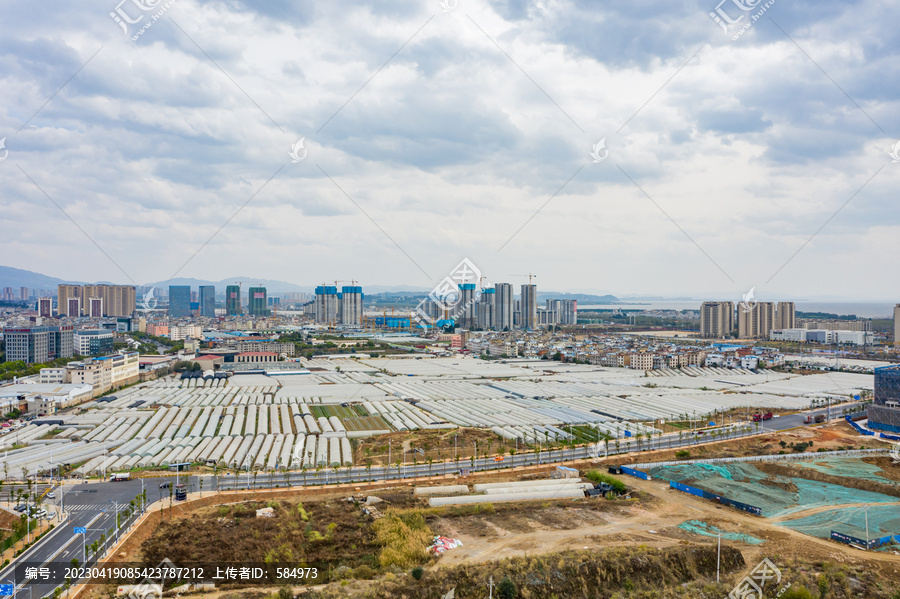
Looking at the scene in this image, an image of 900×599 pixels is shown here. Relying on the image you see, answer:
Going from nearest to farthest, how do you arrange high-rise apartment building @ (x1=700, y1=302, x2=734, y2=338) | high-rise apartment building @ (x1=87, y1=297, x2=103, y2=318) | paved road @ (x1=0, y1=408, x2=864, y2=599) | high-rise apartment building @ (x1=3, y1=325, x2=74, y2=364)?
paved road @ (x1=0, y1=408, x2=864, y2=599)
high-rise apartment building @ (x1=3, y1=325, x2=74, y2=364)
high-rise apartment building @ (x1=700, y1=302, x2=734, y2=338)
high-rise apartment building @ (x1=87, y1=297, x2=103, y2=318)

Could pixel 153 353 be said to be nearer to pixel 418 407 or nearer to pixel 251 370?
pixel 251 370


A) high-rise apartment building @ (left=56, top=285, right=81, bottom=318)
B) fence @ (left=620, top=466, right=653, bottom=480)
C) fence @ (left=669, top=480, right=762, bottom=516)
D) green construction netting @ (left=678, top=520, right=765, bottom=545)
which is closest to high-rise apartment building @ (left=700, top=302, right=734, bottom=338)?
fence @ (left=620, top=466, right=653, bottom=480)

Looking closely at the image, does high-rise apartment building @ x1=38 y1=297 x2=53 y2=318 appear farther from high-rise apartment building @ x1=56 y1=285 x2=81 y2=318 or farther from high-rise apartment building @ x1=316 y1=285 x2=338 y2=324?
high-rise apartment building @ x1=316 y1=285 x2=338 y2=324

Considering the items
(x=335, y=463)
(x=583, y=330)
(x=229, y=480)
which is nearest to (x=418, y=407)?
(x=335, y=463)

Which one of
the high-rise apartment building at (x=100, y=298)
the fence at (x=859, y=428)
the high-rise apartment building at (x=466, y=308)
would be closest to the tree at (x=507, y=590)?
the fence at (x=859, y=428)

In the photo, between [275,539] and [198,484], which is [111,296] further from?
[275,539]

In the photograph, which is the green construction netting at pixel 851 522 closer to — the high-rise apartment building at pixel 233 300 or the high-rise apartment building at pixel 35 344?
the high-rise apartment building at pixel 35 344
